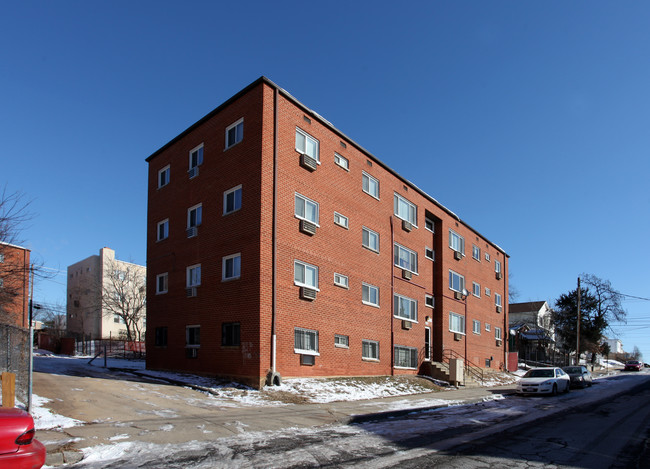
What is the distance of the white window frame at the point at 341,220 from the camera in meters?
22.9

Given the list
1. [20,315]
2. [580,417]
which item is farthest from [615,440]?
[20,315]

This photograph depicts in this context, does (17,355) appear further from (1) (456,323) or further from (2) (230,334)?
(1) (456,323)

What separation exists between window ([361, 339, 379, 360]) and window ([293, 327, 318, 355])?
3997 millimetres

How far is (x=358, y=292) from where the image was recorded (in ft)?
78.2

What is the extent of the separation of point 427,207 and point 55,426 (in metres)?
25.4

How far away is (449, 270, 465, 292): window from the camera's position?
3344 cm

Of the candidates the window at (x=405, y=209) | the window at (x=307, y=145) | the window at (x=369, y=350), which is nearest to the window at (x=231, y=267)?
the window at (x=307, y=145)

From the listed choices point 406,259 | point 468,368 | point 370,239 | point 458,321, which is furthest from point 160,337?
point 458,321

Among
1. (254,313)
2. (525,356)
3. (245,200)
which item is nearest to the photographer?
(254,313)

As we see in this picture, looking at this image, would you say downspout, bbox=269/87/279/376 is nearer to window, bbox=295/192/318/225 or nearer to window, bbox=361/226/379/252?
window, bbox=295/192/318/225

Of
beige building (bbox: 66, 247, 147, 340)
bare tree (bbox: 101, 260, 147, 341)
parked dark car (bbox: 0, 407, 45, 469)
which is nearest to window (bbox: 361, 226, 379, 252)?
parked dark car (bbox: 0, 407, 45, 469)

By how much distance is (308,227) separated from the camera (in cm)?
2073

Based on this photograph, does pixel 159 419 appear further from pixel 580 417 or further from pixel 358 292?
pixel 358 292

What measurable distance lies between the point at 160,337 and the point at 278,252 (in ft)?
30.2
